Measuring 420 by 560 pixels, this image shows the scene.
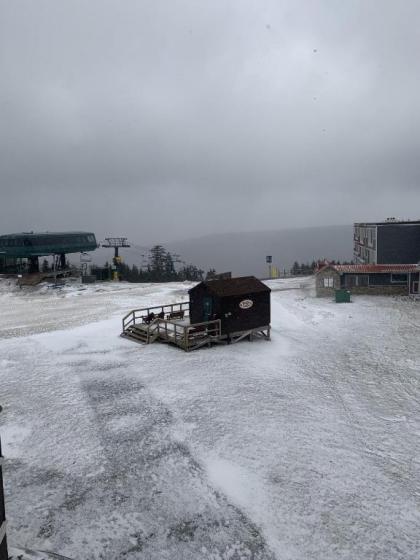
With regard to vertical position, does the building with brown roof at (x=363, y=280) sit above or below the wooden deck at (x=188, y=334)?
above

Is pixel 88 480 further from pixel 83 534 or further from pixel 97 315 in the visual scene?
pixel 97 315

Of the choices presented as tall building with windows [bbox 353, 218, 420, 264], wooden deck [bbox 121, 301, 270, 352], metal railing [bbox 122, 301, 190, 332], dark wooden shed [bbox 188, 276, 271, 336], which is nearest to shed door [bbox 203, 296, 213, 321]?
dark wooden shed [bbox 188, 276, 271, 336]

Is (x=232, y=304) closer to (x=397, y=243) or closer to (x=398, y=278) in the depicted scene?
(x=398, y=278)

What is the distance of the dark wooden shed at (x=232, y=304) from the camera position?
25781 millimetres

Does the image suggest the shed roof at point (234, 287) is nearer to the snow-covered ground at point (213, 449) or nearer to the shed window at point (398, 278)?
the snow-covered ground at point (213, 449)

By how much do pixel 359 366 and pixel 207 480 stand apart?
13.2 metres

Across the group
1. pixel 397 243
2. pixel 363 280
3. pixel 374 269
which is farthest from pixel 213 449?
pixel 397 243

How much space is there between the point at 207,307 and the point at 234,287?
217cm

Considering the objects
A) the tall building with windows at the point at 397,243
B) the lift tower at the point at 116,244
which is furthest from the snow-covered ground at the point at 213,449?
the lift tower at the point at 116,244

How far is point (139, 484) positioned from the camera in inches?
→ 476

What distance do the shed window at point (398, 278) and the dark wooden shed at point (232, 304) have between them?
21736mm

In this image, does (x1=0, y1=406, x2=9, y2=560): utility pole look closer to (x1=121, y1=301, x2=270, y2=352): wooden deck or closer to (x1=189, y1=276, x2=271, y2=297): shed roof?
(x1=121, y1=301, x2=270, y2=352): wooden deck

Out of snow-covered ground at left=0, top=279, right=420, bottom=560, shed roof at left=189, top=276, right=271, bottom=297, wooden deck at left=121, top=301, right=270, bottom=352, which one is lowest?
snow-covered ground at left=0, top=279, right=420, bottom=560

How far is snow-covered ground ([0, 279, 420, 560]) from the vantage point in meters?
10.3
